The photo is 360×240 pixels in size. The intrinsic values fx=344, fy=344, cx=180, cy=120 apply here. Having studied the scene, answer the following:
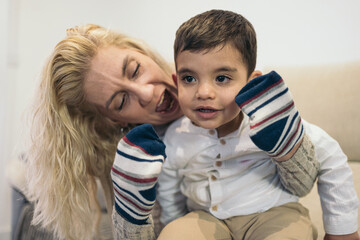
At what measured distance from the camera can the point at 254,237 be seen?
746 millimetres

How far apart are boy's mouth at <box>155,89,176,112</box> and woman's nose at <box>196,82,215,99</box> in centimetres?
27

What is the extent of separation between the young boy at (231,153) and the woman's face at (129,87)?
108 millimetres

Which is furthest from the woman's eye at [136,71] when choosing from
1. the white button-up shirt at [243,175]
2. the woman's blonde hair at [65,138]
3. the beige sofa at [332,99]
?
the beige sofa at [332,99]

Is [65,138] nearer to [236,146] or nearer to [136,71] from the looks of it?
[136,71]

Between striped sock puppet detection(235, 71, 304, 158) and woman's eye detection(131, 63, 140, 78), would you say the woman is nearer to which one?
woman's eye detection(131, 63, 140, 78)

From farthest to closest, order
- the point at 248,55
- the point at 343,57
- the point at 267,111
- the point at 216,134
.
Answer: the point at 343,57 → the point at 216,134 → the point at 248,55 → the point at 267,111

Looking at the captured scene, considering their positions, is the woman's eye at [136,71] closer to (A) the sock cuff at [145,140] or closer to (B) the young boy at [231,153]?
(B) the young boy at [231,153]

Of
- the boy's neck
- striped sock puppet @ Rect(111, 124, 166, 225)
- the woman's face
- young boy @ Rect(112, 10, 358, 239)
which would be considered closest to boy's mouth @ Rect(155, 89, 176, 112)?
the woman's face

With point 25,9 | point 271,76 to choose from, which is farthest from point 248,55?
point 25,9

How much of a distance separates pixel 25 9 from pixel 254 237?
1.89m

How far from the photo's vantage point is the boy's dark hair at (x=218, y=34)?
2.24ft

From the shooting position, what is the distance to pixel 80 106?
100 cm

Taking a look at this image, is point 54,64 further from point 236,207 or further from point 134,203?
point 236,207

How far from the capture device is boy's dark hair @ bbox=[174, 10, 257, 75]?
26.9 inches
